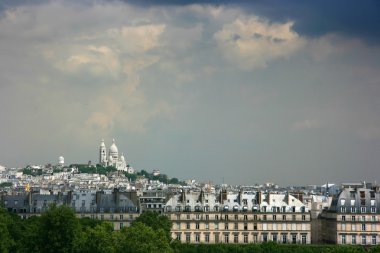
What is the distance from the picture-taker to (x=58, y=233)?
71250 mm

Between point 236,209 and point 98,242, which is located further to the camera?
point 236,209

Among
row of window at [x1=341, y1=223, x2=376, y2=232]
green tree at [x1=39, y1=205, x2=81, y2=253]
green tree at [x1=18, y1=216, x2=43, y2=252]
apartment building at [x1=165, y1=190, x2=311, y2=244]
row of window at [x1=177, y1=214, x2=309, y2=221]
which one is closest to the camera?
green tree at [x1=39, y1=205, x2=81, y2=253]

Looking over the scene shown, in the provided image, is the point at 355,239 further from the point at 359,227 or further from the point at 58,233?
the point at 58,233

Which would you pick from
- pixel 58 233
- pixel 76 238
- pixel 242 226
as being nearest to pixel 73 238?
pixel 76 238

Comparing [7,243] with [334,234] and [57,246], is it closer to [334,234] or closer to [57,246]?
[57,246]

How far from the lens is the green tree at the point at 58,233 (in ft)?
233

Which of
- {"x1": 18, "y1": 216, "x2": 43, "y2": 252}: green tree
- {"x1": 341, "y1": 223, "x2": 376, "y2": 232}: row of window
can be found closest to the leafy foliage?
{"x1": 18, "y1": 216, "x2": 43, "y2": 252}: green tree

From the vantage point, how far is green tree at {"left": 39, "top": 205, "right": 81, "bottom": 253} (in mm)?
70875

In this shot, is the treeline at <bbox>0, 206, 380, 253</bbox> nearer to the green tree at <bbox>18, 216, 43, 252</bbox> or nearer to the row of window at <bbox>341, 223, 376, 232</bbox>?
the green tree at <bbox>18, 216, 43, 252</bbox>

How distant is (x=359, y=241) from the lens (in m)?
91.2

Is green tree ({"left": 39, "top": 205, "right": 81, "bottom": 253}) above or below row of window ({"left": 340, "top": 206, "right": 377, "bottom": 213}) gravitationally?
below

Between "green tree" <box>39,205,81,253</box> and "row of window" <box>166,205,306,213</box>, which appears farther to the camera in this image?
"row of window" <box>166,205,306,213</box>

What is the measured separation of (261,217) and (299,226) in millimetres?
3689

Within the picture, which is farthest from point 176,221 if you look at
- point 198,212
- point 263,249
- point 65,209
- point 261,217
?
point 65,209
